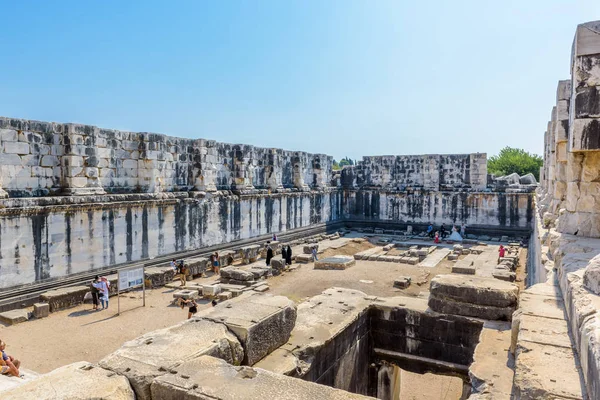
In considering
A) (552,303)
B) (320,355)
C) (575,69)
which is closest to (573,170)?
(575,69)

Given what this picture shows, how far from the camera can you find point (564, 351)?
3.14 metres

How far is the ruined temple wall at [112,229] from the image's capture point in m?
10.2

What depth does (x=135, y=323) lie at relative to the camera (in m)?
9.45

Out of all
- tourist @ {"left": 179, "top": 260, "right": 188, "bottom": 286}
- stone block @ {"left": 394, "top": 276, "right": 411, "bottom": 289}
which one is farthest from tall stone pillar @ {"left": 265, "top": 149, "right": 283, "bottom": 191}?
stone block @ {"left": 394, "top": 276, "right": 411, "bottom": 289}

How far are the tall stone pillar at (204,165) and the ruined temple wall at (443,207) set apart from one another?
39.2ft

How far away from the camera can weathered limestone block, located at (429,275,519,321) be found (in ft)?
19.3

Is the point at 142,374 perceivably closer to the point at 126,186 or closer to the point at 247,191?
the point at 126,186

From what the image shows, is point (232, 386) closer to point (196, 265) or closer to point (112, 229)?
point (112, 229)

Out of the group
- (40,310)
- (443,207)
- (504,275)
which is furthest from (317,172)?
(40,310)

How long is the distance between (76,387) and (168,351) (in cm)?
91

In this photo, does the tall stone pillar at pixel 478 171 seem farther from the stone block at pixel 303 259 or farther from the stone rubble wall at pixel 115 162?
the stone block at pixel 303 259

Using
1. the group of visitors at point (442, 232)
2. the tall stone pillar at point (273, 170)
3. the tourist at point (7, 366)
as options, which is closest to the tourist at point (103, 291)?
the tourist at point (7, 366)

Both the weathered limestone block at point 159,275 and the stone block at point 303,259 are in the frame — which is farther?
the stone block at point 303,259

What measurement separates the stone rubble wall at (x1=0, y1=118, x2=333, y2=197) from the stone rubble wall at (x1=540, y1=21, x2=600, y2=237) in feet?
36.6
